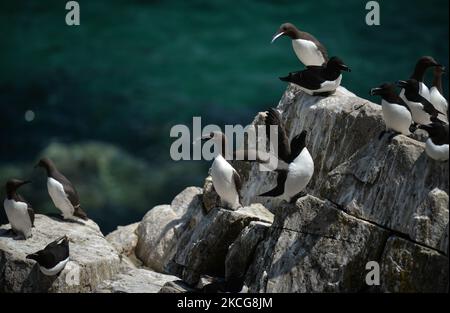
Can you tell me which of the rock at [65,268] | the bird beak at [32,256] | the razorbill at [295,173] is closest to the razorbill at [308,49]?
the razorbill at [295,173]

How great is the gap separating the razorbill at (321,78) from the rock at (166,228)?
2.94 meters

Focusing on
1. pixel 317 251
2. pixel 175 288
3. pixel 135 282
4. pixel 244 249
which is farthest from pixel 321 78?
pixel 135 282

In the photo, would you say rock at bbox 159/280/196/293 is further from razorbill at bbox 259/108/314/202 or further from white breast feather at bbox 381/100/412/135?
white breast feather at bbox 381/100/412/135

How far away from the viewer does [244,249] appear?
41.9 feet

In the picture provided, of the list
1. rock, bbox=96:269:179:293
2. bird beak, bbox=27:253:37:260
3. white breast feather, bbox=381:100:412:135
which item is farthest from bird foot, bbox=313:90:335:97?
bird beak, bbox=27:253:37:260

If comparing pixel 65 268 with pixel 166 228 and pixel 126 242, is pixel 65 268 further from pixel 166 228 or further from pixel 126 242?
pixel 126 242

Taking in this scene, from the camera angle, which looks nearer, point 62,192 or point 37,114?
point 62,192

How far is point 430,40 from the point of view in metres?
35.5

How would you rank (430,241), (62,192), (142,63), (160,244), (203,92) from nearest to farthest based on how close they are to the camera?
(430,241)
(62,192)
(160,244)
(203,92)
(142,63)

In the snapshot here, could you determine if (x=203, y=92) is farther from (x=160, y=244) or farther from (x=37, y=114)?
(x=160, y=244)
